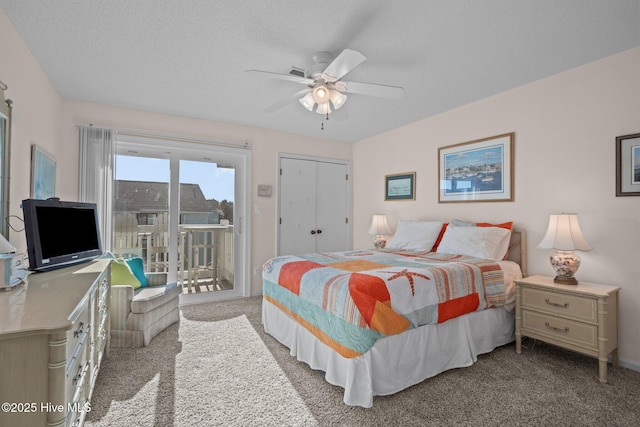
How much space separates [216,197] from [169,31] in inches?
96.0

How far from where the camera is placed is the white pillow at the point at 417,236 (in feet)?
11.5

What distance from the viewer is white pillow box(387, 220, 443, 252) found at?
351 centimetres

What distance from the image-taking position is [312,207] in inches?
198

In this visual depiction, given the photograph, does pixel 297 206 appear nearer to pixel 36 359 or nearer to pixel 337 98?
pixel 337 98

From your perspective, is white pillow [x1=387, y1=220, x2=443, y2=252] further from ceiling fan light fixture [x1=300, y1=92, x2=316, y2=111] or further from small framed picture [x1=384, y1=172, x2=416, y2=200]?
ceiling fan light fixture [x1=300, y1=92, x2=316, y2=111]

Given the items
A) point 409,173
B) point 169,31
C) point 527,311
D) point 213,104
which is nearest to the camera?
point 169,31

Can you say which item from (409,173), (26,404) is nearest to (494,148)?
(409,173)

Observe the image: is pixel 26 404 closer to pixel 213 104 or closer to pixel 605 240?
pixel 213 104

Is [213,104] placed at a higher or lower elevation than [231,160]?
higher

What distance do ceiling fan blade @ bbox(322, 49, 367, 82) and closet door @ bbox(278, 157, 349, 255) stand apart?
259cm

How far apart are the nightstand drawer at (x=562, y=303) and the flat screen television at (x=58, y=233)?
3521 millimetres

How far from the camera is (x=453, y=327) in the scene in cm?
236

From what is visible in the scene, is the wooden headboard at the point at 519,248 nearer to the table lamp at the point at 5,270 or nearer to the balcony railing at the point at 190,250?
the balcony railing at the point at 190,250

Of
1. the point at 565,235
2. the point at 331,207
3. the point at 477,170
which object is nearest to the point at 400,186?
the point at 477,170
